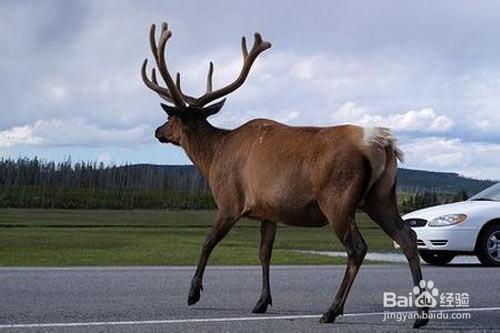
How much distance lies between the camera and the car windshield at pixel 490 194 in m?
16.6

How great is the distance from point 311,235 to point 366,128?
2286 centimetres

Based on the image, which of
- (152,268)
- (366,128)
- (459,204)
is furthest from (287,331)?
(459,204)

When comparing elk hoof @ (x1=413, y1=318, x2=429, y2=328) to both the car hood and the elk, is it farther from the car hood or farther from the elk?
the car hood

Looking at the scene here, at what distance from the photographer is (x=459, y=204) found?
1639cm

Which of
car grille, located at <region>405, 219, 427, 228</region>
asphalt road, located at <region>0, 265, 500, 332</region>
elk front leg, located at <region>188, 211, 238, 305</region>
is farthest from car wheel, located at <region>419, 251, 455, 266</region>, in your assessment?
elk front leg, located at <region>188, 211, 238, 305</region>

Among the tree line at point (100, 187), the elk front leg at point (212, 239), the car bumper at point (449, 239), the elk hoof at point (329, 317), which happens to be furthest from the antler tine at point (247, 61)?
the tree line at point (100, 187)

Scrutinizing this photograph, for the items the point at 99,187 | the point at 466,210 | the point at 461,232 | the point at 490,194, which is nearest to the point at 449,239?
the point at 461,232

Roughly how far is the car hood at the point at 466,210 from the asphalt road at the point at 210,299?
7.31 ft

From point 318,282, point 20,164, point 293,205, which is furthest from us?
point 20,164

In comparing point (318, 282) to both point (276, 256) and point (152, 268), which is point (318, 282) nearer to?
point (152, 268)

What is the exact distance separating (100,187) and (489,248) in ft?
167

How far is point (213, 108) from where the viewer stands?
10.1 meters

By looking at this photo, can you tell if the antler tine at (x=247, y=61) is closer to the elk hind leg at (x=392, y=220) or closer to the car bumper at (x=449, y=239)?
the elk hind leg at (x=392, y=220)

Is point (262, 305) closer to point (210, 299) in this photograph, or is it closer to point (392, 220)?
point (210, 299)
